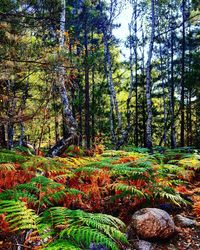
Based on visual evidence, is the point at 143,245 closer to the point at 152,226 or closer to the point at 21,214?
the point at 152,226

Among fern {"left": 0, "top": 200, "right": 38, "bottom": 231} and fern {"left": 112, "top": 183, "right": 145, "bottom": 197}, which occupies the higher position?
fern {"left": 0, "top": 200, "right": 38, "bottom": 231}

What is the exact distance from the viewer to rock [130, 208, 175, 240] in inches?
148

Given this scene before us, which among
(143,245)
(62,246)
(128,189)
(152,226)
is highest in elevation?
(62,246)

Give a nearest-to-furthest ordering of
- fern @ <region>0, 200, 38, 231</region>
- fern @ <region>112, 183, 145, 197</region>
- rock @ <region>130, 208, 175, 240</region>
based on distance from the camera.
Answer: fern @ <region>0, 200, 38, 231</region>, rock @ <region>130, 208, 175, 240</region>, fern @ <region>112, 183, 145, 197</region>

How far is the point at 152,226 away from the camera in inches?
149

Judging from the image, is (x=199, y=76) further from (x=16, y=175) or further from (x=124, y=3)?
(x=16, y=175)

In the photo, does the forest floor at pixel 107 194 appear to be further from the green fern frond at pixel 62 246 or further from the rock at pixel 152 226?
the green fern frond at pixel 62 246

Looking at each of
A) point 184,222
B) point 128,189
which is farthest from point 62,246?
point 184,222

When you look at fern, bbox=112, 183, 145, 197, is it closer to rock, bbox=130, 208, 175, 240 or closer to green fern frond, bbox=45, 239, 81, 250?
rock, bbox=130, 208, 175, 240

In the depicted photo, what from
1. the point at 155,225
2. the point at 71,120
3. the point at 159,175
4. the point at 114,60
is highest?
the point at 114,60

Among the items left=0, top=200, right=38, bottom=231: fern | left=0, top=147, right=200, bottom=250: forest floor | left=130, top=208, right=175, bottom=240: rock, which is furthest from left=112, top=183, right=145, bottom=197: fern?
left=0, top=200, right=38, bottom=231: fern

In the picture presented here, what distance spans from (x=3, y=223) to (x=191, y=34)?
22.8 metres

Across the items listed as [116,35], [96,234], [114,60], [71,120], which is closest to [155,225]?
[96,234]

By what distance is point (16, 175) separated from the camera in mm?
5281
